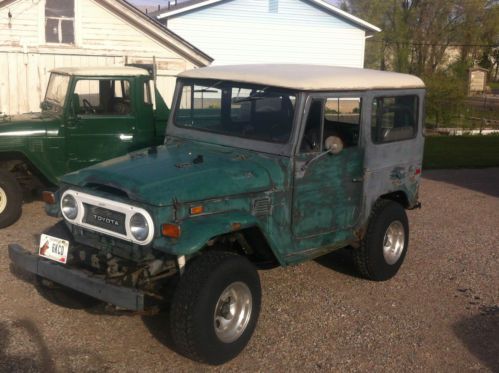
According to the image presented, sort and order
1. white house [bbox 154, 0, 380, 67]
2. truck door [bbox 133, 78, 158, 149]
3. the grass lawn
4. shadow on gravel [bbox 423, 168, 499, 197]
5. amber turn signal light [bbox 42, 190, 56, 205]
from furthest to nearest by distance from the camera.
Answer: white house [bbox 154, 0, 380, 67] < the grass lawn < shadow on gravel [bbox 423, 168, 499, 197] < truck door [bbox 133, 78, 158, 149] < amber turn signal light [bbox 42, 190, 56, 205]

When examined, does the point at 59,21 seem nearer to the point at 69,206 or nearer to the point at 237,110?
the point at 237,110

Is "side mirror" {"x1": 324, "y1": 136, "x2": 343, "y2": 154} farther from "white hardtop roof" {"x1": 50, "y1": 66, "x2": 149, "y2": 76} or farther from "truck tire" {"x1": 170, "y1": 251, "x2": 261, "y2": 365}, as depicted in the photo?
"white hardtop roof" {"x1": 50, "y1": 66, "x2": 149, "y2": 76}

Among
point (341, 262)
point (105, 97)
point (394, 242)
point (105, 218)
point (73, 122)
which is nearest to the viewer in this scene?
point (105, 218)

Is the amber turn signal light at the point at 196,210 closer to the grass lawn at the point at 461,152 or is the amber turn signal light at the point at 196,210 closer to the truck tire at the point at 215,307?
the truck tire at the point at 215,307

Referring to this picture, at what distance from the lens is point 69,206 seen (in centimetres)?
453

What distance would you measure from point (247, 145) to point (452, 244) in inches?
148

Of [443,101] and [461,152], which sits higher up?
[443,101]

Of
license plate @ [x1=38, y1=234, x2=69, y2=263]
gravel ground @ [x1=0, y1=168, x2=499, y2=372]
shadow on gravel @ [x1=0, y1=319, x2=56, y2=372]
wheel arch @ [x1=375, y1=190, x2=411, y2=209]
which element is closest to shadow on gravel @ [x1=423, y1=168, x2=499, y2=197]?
gravel ground @ [x1=0, y1=168, x2=499, y2=372]

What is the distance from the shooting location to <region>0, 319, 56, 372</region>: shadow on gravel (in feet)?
13.2

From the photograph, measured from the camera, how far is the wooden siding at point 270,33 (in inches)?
1025

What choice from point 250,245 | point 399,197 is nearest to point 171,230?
point 250,245

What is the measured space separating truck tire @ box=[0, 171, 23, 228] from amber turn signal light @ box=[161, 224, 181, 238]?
4.18 m

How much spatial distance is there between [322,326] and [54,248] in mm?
2207

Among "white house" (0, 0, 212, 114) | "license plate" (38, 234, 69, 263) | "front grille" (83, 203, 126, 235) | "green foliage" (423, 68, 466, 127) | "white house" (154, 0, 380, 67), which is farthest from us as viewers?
"white house" (154, 0, 380, 67)
